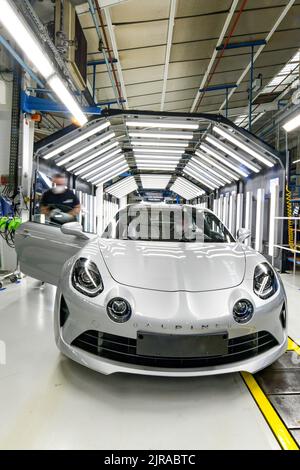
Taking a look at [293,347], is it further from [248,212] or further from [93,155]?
[93,155]

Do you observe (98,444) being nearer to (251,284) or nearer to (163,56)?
(251,284)

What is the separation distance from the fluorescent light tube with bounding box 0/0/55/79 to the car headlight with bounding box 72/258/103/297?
6.36ft

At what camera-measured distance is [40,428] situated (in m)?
1.42

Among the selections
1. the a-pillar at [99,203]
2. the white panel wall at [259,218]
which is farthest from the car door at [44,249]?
the a-pillar at [99,203]

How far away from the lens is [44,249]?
2.93 meters

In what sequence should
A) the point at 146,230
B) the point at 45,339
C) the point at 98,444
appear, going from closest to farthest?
the point at 98,444 < the point at 45,339 < the point at 146,230

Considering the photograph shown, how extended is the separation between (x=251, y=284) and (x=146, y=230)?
1178 mm

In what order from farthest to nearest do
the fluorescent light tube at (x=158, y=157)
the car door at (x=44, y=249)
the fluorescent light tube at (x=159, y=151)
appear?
the fluorescent light tube at (x=158, y=157), the fluorescent light tube at (x=159, y=151), the car door at (x=44, y=249)

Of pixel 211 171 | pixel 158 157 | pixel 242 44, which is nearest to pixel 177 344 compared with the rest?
pixel 242 44

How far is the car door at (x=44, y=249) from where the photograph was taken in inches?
111

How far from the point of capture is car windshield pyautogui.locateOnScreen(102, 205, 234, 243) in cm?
263

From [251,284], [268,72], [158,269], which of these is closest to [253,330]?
[251,284]

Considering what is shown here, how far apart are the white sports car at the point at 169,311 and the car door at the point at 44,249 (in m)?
0.76
